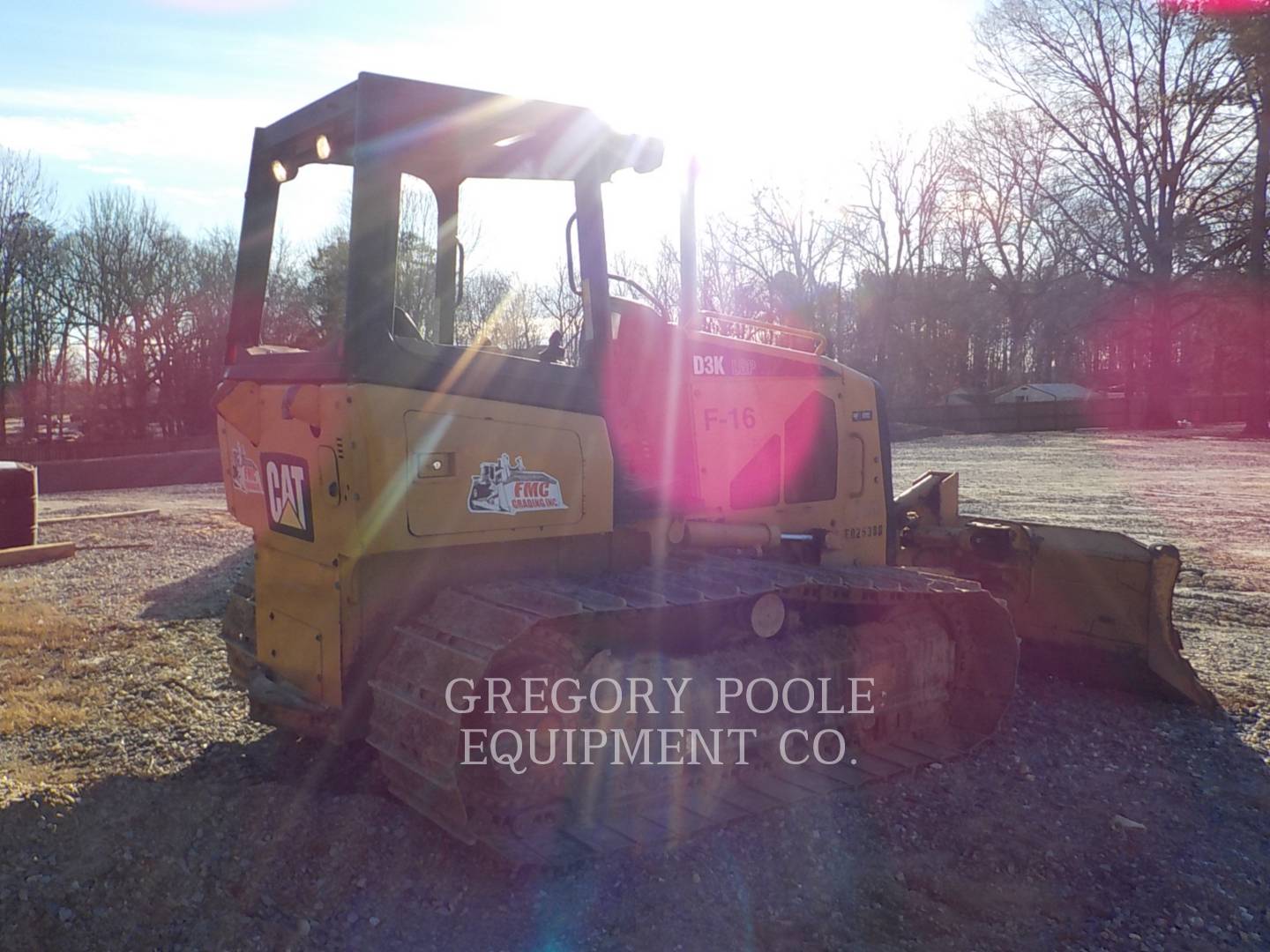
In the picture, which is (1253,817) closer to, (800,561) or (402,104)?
(800,561)

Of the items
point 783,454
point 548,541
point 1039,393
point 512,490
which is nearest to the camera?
point 512,490

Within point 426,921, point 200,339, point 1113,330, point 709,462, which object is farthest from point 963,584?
point 1113,330

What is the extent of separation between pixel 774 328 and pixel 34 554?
9.59 meters

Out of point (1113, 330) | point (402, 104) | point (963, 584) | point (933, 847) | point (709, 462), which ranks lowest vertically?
point (933, 847)

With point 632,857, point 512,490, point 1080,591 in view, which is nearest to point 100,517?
point 512,490

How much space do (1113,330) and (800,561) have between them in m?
46.1

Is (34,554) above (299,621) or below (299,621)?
below

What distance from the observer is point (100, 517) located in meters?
14.7

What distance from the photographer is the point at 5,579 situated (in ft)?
33.1

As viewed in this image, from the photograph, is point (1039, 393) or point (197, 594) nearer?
point (197, 594)

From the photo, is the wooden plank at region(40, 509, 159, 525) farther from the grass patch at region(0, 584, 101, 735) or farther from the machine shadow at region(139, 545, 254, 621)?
the grass patch at region(0, 584, 101, 735)

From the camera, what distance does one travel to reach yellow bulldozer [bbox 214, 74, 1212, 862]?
3754 mm

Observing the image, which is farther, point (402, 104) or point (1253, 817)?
point (1253, 817)

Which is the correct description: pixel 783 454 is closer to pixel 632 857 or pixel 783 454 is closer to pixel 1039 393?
pixel 632 857
